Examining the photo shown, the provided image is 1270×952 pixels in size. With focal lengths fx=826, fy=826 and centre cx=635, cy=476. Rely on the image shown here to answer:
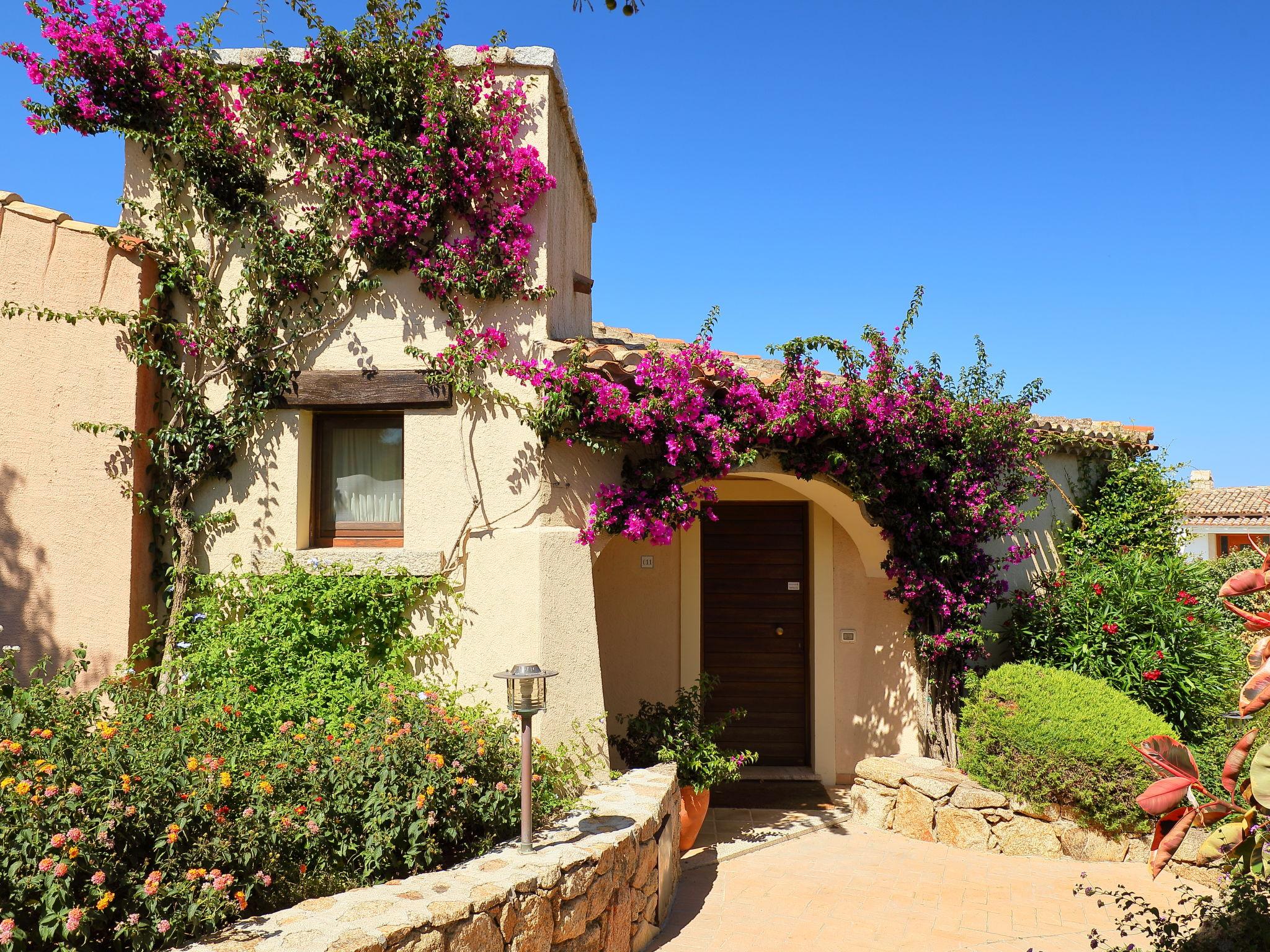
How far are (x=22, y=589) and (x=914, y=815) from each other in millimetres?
6986

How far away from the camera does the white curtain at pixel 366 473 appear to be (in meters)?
6.33

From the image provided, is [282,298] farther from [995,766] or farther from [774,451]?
[995,766]

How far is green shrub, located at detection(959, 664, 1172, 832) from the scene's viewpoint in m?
6.23

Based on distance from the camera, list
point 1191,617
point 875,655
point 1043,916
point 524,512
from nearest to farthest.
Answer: point 1043,916 < point 524,512 < point 1191,617 < point 875,655

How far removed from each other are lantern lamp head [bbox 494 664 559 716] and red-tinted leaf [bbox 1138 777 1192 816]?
2.94 meters

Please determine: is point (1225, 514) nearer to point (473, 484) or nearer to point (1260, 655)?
point (473, 484)

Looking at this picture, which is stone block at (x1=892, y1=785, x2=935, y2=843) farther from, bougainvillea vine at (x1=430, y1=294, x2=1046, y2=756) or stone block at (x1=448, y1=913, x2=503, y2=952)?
stone block at (x1=448, y1=913, x2=503, y2=952)

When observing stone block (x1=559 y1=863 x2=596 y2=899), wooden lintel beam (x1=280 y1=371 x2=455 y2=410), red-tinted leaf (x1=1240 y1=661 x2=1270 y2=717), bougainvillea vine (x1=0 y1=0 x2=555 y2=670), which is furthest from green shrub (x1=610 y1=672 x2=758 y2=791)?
red-tinted leaf (x1=1240 y1=661 x2=1270 y2=717)

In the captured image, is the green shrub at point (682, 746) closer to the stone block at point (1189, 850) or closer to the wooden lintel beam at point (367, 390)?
the wooden lintel beam at point (367, 390)

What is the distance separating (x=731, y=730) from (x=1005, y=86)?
756cm

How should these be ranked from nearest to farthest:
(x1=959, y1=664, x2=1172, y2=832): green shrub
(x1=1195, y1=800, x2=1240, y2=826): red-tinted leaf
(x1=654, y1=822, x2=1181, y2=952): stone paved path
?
(x1=1195, y1=800, x2=1240, y2=826): red-tinted leaf, (x1=654, y1=822, x2=1181, y2=952): stone paved path, (x1=959, y1=664, x2=1172, y2=832): green shrub

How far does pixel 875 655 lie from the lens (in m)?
8.55

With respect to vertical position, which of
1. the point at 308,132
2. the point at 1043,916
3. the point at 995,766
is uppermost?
the point at 308,132

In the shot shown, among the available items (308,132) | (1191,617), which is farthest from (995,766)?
(308,132)
